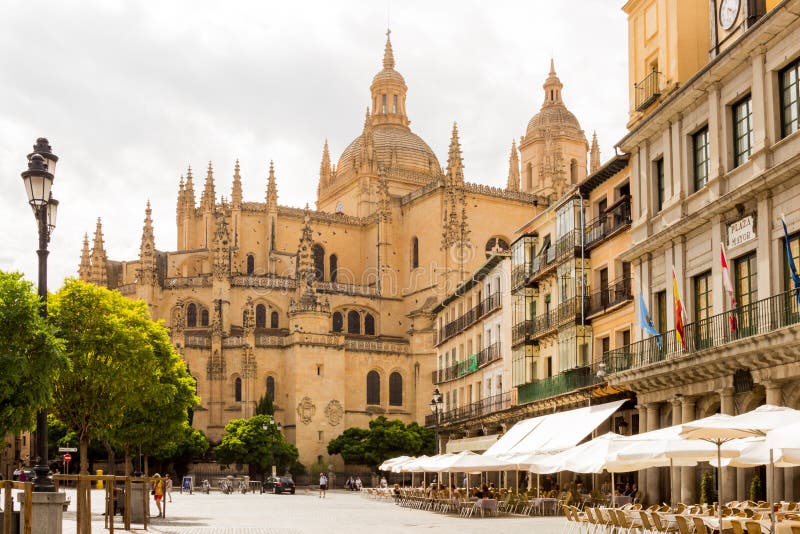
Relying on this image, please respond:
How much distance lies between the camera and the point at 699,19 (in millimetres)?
26891

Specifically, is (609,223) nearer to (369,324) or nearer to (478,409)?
(478,409)

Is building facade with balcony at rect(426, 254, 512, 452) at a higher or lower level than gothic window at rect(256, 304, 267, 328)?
lower

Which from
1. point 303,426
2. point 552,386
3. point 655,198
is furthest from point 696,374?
point 303,426

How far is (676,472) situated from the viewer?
992 inches

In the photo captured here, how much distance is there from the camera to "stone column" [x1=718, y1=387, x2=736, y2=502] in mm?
22375

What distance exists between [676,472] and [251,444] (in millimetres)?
44048

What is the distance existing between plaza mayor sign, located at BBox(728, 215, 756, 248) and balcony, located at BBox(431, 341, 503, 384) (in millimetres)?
20881

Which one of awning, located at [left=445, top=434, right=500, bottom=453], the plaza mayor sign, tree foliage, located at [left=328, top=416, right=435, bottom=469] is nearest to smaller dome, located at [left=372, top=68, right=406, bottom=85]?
tree foliage, located at [left=328, top=416, right=435, bottom=469]

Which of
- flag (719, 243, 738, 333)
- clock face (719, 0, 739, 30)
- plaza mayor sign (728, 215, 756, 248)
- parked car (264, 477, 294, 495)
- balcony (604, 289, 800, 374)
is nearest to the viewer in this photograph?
balcony (604, 289, 800, 374)

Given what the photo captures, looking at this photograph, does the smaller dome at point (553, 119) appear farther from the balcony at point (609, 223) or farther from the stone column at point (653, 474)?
the stone column at point (653, 474)

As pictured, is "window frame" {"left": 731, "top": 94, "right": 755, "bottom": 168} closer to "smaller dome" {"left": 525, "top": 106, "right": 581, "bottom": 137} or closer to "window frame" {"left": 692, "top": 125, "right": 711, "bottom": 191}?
"window frame" {"left": 692, "top": 125, "right": 711, "bottom": 191}

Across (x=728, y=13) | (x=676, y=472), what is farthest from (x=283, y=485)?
(x=728, y=13)

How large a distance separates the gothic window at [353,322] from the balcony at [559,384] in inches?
1689

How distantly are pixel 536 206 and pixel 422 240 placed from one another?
890 cm
